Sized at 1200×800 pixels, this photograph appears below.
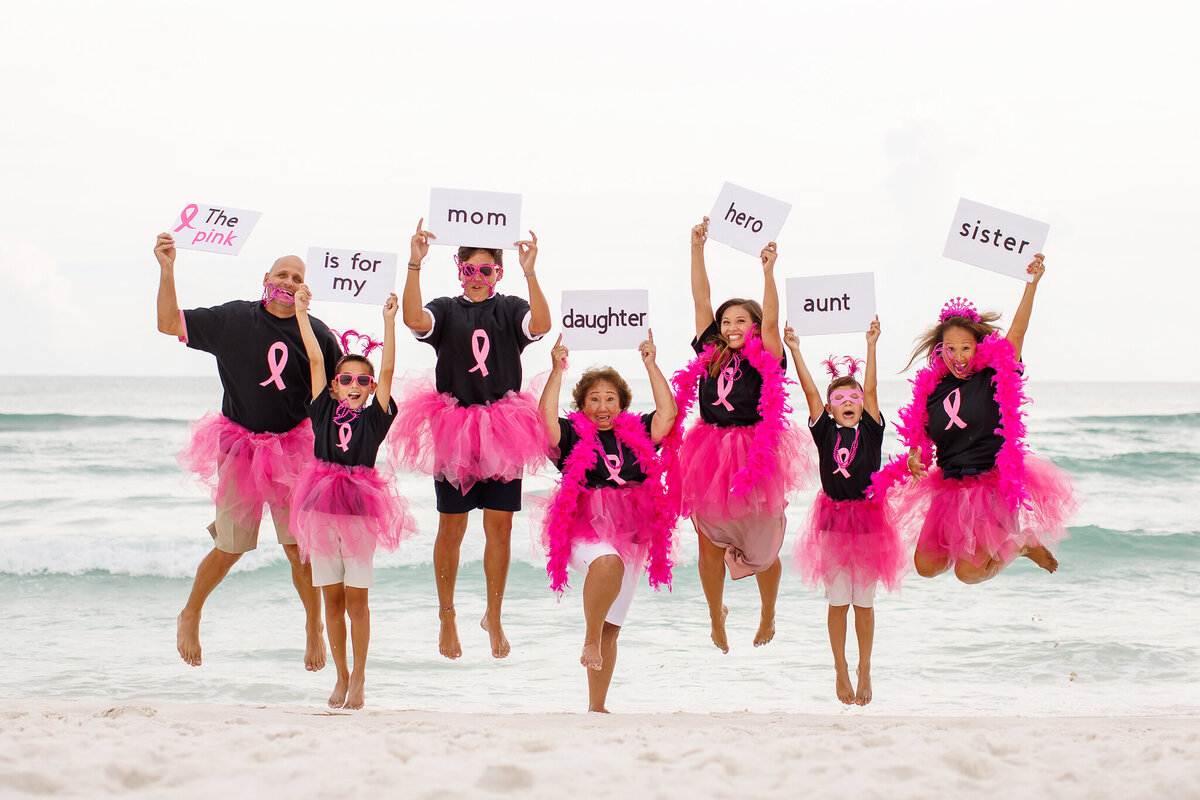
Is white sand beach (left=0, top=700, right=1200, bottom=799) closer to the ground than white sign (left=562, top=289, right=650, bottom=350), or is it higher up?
closer to the ground

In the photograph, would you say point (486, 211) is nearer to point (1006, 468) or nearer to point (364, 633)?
point (364, 633)

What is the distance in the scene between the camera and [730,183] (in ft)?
18.7

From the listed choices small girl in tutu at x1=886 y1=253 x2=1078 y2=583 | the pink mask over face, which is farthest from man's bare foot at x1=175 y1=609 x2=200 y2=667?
small girl in tutu at x1=886 y1=253 x2=1078 y2=583

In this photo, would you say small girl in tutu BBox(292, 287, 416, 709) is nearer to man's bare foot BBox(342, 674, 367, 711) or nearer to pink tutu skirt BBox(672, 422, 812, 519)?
man's bare foot BBox(342, 674, 367, 711)

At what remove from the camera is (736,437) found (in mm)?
5562

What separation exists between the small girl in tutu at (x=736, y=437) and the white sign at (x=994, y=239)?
106 centimetres

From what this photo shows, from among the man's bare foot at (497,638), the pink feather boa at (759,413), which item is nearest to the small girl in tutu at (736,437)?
the pink feather boa at (759,413)

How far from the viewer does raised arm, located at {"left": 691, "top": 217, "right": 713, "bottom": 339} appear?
574 centimetres

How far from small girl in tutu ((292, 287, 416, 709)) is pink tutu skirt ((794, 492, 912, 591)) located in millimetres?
2317

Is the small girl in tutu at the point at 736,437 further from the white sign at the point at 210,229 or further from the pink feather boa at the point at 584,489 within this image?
the white sign at the point at 210,229

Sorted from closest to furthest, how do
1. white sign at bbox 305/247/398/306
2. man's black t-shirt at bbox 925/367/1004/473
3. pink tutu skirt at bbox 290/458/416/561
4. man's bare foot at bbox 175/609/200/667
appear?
pink tutu skirt at bbox 290/458/416/561
man's black t-shirt at bbox 925/367/1004/473
white sign at bbox 305/247/398/306
man's bare foot at bbox 175/609/200/667

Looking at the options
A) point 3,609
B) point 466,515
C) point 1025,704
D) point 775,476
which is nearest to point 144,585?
point 3,609

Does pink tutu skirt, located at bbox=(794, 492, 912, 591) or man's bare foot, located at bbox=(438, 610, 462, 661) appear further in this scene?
man's bare foot, located at bbox=(438, 610, 462, 661)

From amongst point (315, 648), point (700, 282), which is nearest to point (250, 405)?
point (315, 648)
